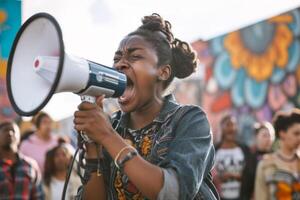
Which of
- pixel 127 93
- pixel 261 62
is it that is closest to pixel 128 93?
pixel 127 93

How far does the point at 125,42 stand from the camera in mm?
2594

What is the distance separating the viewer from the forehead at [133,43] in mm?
2562

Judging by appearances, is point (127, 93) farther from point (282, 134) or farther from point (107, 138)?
point (282, 134)

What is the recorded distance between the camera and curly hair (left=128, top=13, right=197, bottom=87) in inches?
104

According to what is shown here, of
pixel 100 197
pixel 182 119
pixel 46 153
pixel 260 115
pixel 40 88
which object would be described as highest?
pixel 40 88

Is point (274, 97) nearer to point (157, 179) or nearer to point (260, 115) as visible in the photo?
point (260, 115)

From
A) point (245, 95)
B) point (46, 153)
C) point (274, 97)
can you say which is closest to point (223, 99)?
point (245, 95)

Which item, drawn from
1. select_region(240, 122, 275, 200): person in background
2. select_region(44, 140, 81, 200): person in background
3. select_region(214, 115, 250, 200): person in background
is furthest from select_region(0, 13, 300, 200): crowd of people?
select_region(214, 115, 250, 200): person in background

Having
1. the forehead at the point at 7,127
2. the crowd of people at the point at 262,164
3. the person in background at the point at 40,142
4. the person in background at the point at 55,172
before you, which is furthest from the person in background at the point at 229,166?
the forehead at the point at 7,127

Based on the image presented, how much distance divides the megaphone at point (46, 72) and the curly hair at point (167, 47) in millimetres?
322

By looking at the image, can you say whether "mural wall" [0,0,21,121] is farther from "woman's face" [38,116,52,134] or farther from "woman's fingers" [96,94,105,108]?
"woman's fingers" [96,94,105,108]

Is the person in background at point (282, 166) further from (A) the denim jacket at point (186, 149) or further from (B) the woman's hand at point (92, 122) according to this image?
(B) the woman's hand at point (92, 122)

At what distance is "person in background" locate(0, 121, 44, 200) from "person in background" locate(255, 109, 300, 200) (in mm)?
2109

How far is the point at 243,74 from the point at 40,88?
16238 millimetres
